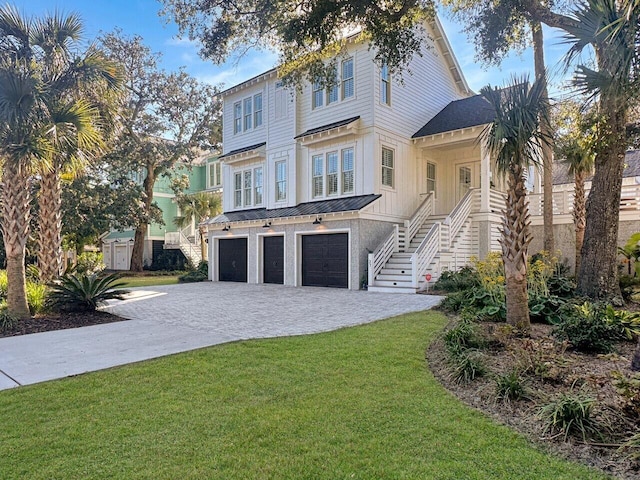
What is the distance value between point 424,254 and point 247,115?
38.8 feet

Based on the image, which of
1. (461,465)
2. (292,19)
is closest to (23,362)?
(461,465)

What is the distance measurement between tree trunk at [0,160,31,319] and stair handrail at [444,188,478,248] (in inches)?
482

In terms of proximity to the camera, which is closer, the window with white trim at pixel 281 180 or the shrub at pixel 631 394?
the shrub at pixel 631 394

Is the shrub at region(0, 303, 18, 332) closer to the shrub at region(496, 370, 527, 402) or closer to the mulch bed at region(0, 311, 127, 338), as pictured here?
the mulch bed at region(0, 311, 127, 338)

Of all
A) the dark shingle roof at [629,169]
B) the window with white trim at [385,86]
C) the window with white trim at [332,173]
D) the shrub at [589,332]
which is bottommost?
the shrub at [589,332]

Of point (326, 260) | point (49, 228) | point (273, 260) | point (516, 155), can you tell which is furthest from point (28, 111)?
point (273, 260)

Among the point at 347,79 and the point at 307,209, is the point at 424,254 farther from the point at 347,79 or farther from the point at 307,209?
the point at 347,79

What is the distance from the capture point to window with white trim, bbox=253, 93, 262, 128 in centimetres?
1959

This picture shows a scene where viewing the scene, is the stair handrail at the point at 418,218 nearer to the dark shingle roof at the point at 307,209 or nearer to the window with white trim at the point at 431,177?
the window with white trim at the point at 431,177

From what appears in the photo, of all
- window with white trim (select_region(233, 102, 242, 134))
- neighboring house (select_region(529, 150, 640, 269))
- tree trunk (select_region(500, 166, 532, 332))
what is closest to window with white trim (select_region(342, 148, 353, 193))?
window with white trim (select_region(233, 102, 242, 134))

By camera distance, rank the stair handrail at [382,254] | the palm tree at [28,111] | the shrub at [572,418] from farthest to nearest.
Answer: the stair handrail at [382,254], the palm tree at [28,111], the shrub at [572,418]

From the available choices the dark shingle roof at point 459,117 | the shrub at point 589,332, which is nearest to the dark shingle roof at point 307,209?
the dark shingle roof at point 459,117

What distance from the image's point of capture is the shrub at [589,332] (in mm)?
5520

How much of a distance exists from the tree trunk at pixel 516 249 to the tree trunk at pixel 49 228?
10.8 m
